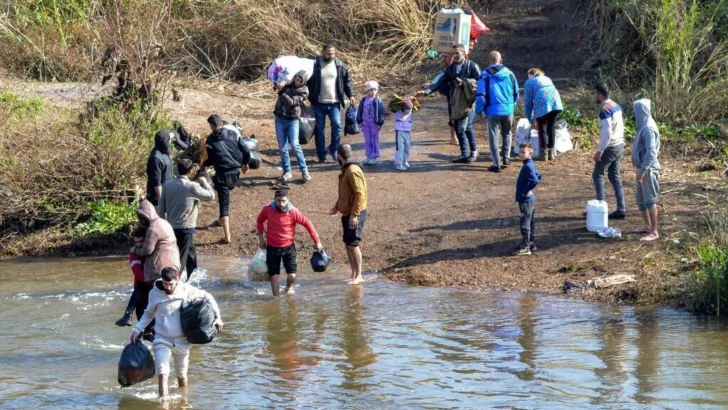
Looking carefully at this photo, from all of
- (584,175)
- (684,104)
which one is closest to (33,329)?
(584,175)

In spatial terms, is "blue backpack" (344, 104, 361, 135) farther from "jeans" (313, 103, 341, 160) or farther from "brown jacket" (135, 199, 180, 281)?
"brown jacket" (135, 199, 180, 281)

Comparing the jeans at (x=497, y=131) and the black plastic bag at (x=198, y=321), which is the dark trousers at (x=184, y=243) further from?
the jeans at (x=497, y=131)

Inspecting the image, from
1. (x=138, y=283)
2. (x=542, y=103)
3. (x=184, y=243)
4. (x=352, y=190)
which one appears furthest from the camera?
(x=542, y=103)

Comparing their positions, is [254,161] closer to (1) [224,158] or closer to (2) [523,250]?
(1) [224,158]

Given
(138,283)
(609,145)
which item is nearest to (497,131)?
(609,145)

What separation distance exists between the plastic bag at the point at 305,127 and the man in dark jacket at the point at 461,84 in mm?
1776

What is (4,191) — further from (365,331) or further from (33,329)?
(365,331)

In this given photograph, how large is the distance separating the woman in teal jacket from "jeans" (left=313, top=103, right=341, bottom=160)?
9.35 feet

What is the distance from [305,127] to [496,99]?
301cm

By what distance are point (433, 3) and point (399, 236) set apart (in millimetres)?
8737

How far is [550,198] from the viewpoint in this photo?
1419 centimetres

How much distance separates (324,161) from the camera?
16469mm

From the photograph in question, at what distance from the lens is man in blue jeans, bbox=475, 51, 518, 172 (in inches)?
592

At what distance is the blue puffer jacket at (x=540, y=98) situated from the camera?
1526 centimetres
